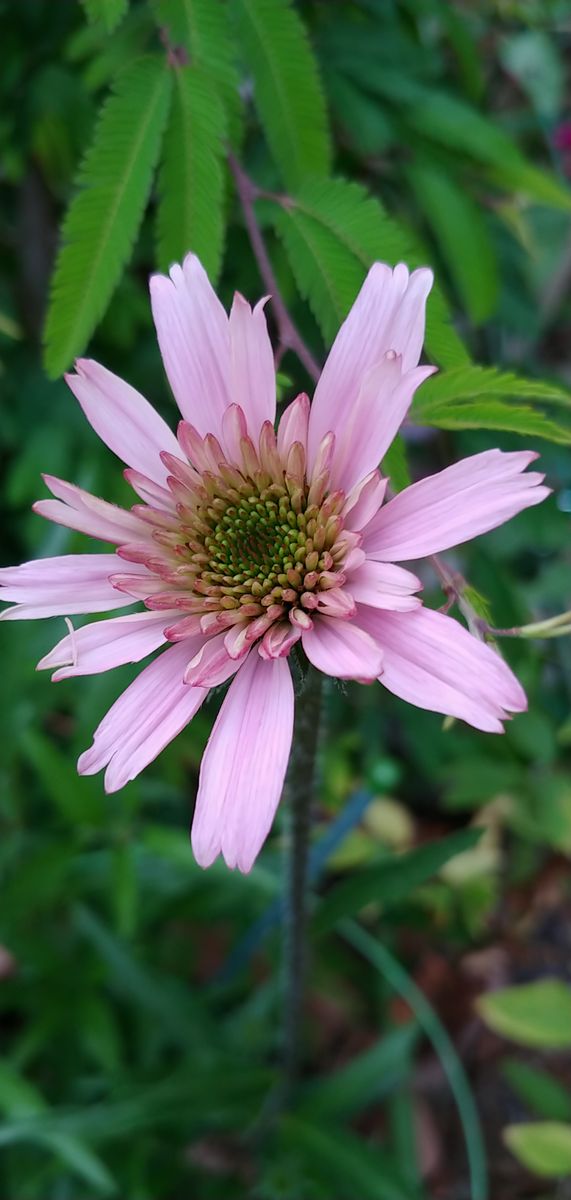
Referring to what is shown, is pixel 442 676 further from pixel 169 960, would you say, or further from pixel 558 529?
pixel 169 960

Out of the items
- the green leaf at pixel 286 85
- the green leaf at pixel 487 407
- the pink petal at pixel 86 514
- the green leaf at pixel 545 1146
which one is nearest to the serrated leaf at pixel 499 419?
the green leaf at pixel 487 407

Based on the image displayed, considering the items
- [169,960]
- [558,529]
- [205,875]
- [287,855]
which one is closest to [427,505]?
[287,855]

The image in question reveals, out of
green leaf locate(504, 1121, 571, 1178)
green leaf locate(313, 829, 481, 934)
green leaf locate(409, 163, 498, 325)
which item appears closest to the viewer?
green leaf locate(313, 829, 481, 934)

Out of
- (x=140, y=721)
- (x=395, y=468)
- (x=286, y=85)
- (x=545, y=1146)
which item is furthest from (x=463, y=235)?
(x=545, y=1146)

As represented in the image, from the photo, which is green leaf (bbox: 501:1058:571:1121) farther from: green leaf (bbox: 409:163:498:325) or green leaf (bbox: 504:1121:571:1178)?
green leaf (bbox: 409:163:498:325)

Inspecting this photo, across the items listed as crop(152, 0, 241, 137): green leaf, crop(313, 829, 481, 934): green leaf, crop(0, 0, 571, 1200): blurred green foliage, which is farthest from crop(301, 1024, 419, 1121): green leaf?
crop(152, 0, 241, 137): green leaf

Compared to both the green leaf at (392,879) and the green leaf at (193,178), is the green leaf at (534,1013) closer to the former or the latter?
the green leaf at (392,879)

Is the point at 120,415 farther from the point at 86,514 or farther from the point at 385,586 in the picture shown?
the point at 385,586
